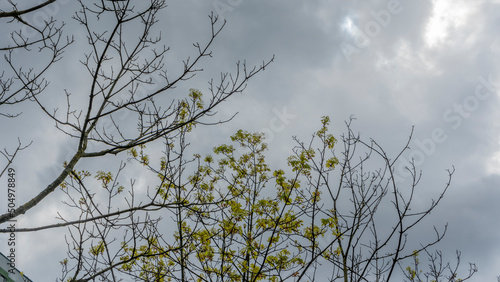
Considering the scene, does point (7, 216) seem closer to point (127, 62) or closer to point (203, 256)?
point (127, 62)

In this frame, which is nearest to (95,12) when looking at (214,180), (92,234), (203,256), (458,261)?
(92,234)

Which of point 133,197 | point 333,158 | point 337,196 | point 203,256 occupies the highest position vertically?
point 333,158

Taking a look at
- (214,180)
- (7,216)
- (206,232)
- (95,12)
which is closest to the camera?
(7,216)

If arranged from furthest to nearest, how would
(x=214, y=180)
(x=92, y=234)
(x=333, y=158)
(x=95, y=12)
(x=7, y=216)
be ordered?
(x=214, y=180) → (x=333, y=158) → (x=92, y=234) → (x=95, y=12) → (x=7, y=216)

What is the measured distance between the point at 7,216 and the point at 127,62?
1488mm

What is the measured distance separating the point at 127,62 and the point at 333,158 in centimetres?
377

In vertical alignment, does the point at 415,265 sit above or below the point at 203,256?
above

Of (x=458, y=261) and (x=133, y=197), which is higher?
(x=458, y=261)

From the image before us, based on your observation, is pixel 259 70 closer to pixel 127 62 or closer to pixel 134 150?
pixel 127 62

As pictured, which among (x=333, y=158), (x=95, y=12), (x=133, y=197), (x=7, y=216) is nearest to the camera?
(x=7, y=216)

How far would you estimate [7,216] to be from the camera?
84.6 inches

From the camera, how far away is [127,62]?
9.78ft

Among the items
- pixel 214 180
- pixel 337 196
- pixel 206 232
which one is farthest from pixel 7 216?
pixel 214 180

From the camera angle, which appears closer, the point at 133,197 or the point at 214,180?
the point at 133,197
